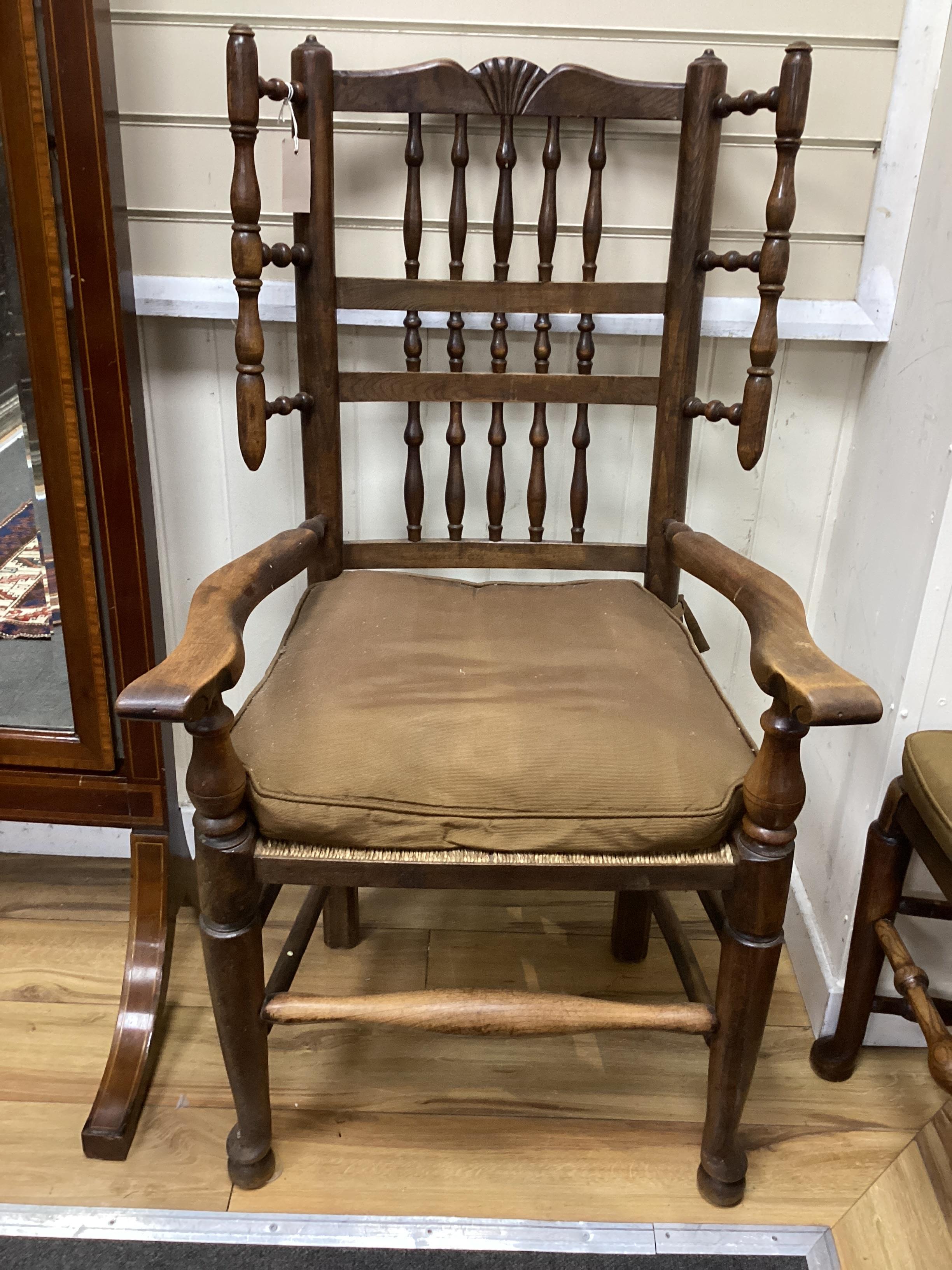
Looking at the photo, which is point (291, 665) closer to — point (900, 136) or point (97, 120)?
point (97, 120)

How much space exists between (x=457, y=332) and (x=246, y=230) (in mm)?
273

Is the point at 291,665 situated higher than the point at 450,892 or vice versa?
the point at 291,665

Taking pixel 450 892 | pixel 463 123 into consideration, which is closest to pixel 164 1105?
pixel 450 892

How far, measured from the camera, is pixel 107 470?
1013mm

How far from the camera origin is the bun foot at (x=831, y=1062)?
3.77 ft

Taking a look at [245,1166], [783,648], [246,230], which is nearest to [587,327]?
Answer: [246,230]

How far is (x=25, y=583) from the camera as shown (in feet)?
3.55

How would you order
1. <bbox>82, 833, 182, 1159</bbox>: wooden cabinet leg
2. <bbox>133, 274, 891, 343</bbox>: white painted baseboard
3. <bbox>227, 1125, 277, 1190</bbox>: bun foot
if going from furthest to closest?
<bbox>133, 274, 891, 343</bbox>: white painted baseboard → <bbox>82, 833, 182, 1159</bbox>: wooden cabinet leg → <bbox>227, 1125, 277, 1190</bbox>: bun foot

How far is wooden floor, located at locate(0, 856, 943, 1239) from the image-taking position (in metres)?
1.01

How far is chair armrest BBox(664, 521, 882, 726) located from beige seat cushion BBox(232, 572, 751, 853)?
0.29ft

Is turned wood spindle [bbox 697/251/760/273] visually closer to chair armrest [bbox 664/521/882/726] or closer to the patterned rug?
chair armrest [bbox 664/521/882/726]

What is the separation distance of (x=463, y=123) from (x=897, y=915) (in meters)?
0.99

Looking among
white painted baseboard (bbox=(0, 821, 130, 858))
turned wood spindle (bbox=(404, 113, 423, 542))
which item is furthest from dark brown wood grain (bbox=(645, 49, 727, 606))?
white painted baseboard (bbox=(0, 821, 130, 858))

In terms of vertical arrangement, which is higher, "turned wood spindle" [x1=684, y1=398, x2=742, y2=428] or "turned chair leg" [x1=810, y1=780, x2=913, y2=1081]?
"turned wood spindle" [x1=684, y1=398, x2=742, y2=428]
